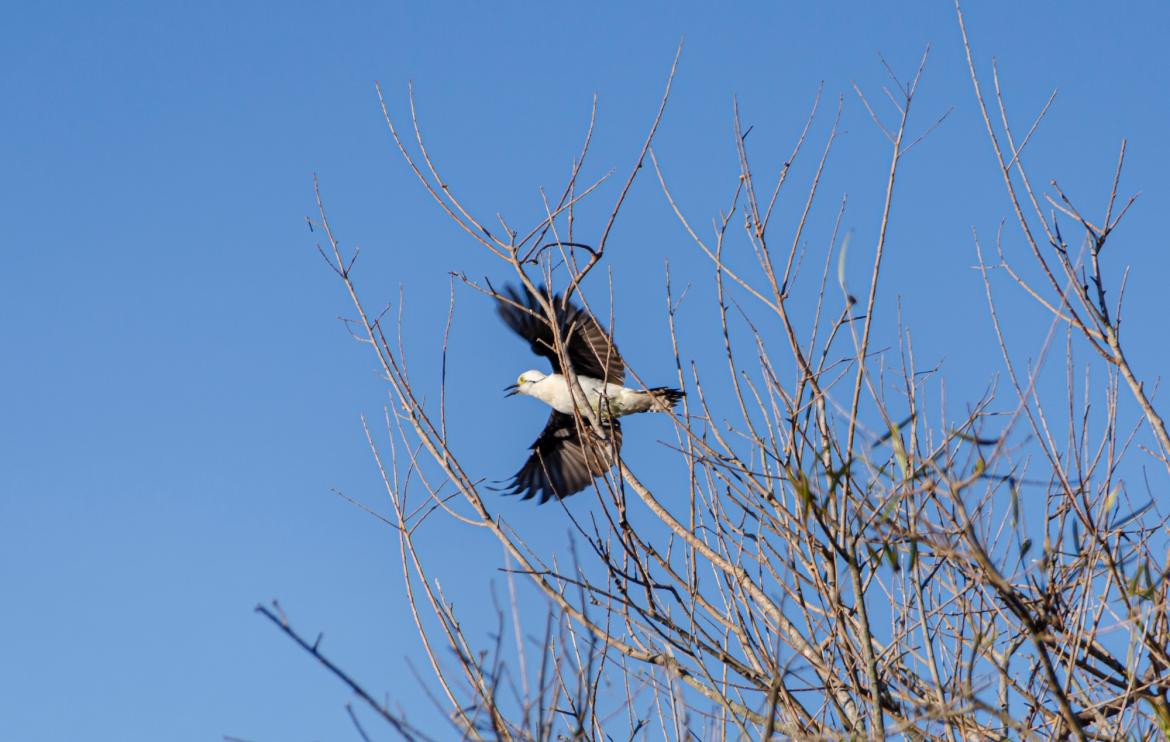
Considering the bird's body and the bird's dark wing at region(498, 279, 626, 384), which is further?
the bird's body

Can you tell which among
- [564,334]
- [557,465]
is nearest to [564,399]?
[557,465]

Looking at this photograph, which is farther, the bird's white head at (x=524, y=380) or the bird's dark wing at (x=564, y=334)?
the bird's white head at (x=524, y=380)

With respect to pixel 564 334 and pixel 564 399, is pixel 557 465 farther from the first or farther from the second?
pixel 564 334

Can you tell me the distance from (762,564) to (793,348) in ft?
2.65

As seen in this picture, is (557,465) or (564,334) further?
(557,465)

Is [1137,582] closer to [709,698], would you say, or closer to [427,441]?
[709,698]

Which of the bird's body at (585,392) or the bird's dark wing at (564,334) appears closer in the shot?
the bird's dark wing at (564,334)

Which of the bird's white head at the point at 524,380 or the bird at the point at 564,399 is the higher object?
the bird's white head at the point at 524,380

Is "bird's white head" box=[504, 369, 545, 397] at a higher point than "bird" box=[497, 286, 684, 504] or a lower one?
higher

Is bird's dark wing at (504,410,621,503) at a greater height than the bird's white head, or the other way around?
the bird's white head

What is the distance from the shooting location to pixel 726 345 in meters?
3.19

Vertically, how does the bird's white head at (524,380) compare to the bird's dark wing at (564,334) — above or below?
above

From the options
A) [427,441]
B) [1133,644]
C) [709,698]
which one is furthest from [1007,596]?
[427,441]

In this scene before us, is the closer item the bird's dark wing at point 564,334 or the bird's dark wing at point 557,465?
the bird's dark wing at point 564,334
